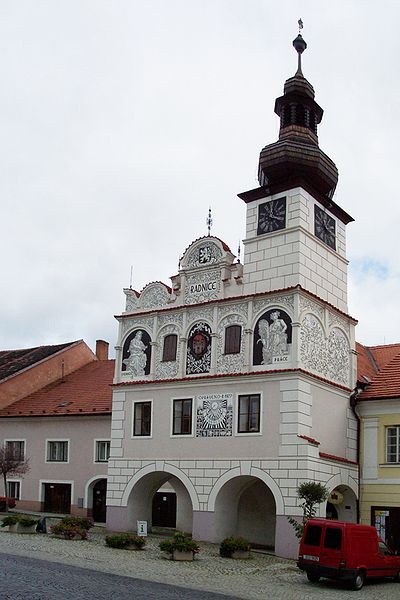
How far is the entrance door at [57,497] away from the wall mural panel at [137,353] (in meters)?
9.46

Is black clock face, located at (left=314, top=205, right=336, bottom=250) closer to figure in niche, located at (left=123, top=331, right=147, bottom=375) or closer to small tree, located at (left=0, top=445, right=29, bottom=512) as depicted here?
figure in niche, located at (left=123, top=331, right=147, bottom=375)

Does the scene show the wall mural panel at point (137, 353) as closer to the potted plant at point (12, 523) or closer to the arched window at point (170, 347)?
the arched window at point (170, 347)

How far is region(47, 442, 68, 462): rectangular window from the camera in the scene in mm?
39031

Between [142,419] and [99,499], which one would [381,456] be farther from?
[99,499]

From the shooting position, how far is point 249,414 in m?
28.1

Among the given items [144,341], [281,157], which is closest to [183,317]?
[144,341]

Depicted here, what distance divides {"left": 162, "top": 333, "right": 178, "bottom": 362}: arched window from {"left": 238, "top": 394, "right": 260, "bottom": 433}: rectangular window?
3769 millimetres

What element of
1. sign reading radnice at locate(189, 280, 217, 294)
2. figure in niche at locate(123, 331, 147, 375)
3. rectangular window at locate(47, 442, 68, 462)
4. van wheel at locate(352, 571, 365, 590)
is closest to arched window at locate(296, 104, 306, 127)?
sign reading radnice at locate(189, 280, 217, 294)

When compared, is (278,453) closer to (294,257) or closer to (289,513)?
(289,513)

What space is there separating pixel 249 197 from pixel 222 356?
6242 millimetres

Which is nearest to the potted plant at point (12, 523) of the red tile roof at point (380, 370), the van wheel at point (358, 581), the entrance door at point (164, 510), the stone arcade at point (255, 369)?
the stone arcade at point (255, 369)

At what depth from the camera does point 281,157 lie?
30.2m

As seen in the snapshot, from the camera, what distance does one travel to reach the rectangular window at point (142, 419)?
101 feet

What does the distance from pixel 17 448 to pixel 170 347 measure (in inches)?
547
